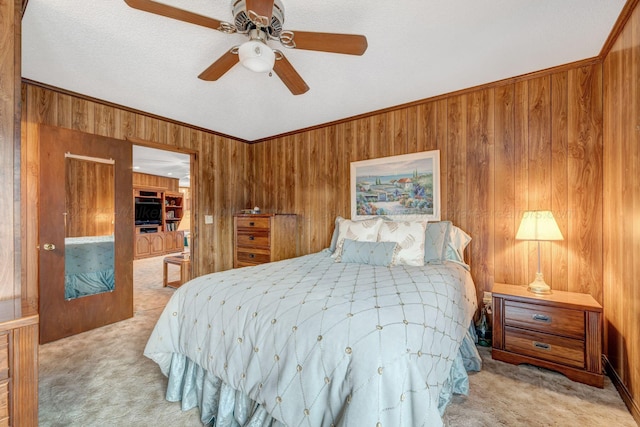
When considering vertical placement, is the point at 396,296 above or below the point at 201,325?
above

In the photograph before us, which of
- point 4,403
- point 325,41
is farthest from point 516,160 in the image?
point 4,403

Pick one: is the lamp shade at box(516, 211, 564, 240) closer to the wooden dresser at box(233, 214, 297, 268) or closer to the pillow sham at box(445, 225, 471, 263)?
the pillow sham at box(445, 225, 471, 263)

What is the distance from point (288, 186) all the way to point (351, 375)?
3.36 metres

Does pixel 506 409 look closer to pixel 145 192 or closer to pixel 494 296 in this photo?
pixel 494 296

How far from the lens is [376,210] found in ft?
10.9

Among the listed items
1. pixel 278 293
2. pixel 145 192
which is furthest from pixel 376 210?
pixel 145 192

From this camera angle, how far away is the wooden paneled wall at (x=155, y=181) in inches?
304

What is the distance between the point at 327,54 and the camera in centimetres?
214

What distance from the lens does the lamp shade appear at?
2141 millimetres

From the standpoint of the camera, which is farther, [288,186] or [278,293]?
[288,186]

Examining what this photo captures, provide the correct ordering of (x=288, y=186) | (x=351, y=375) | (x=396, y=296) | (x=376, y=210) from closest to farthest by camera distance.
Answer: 1. (x=351, y=375)
2. (x=396, y=296)
3. (x=376, y=210)
4. (x=288, y=186)

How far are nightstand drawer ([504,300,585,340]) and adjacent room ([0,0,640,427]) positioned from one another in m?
0.01

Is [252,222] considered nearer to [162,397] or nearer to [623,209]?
[162,397]

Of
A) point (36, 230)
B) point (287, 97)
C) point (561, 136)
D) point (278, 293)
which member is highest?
point (287, 97)
